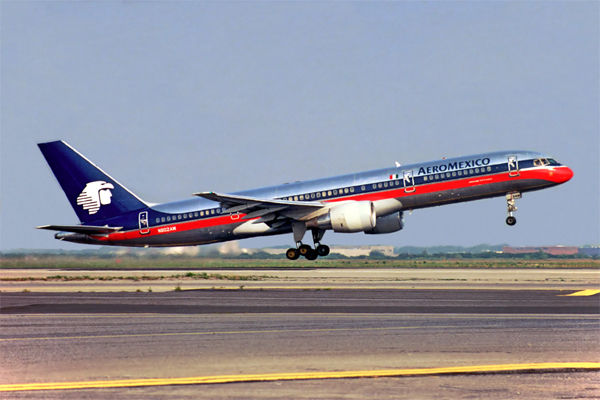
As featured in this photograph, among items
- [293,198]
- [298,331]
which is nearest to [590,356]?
[298,331]

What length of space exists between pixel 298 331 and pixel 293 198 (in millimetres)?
25800

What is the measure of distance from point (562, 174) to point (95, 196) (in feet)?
99.7

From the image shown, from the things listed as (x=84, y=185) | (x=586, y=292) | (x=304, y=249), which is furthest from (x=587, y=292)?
(x=84, y=185)

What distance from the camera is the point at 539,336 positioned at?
14609 mm

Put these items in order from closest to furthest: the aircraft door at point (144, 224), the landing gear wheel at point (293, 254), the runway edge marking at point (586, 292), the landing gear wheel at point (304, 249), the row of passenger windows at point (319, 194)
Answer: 1. the runway edge marking at point (586, 292)
2. the row of passenger windows at point (319, 194)
3. the landing gear wheel at point (293, 254)
4. the landing gear wheel at point (304, 249)
5. the aircraft door at point (144, 224)

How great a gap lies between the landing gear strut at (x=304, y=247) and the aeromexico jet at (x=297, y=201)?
6 cm

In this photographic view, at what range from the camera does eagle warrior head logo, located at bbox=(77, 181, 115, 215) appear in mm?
45688

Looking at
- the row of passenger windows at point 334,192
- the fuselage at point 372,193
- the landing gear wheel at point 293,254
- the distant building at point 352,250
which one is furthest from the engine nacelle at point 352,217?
the distant building at point 352,250

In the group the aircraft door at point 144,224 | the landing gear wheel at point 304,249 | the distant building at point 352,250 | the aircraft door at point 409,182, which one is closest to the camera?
the aircraft door at point 409,182

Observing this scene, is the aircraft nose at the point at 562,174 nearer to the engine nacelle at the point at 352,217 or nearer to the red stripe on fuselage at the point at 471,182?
the red stripe on fuselage at the point at 471,182

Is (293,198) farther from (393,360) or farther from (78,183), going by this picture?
(393,360)

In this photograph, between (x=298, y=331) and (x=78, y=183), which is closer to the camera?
(x=298, y=331)

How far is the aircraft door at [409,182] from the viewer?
38.7 m

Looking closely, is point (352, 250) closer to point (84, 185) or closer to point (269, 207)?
point (84, 185)
